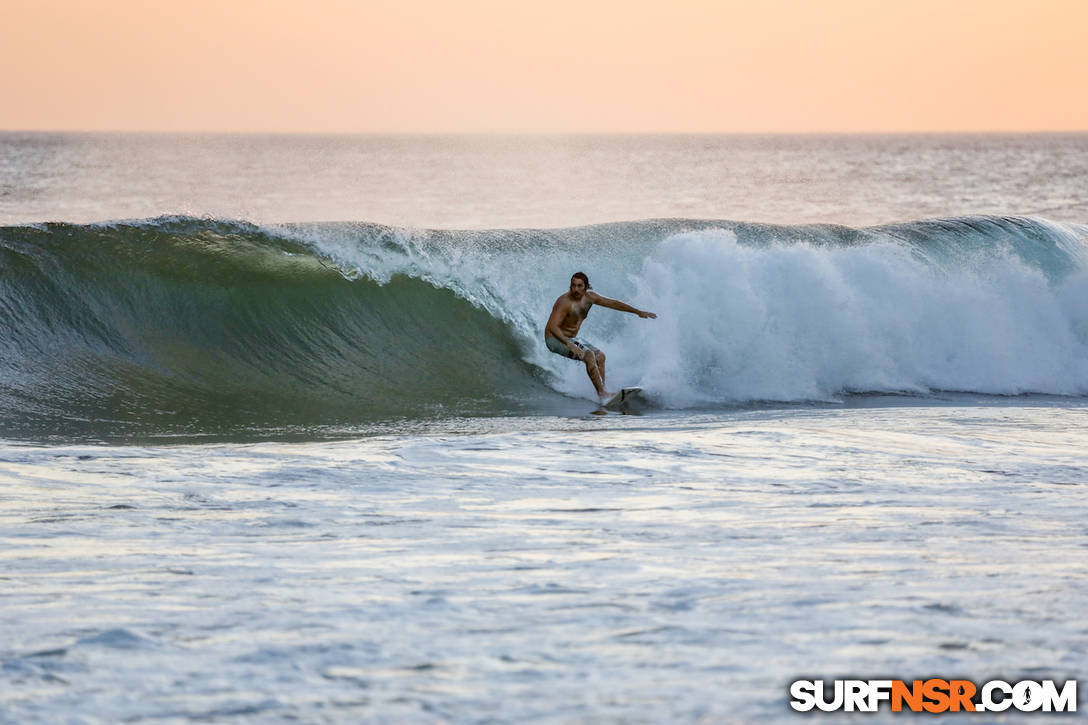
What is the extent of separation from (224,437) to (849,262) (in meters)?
7.73

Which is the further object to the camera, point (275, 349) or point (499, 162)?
point (499, 162)

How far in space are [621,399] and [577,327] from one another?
0.81 meters

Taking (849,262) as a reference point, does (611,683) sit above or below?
below

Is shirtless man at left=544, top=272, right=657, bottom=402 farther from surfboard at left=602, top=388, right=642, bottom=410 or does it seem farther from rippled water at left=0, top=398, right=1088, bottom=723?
rippled water at left=0, top=398, right=1088, bottom=723

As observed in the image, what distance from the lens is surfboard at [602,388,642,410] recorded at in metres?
10.0

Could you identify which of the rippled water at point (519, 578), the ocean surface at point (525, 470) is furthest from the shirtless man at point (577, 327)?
the rippled water at point (519, 578)

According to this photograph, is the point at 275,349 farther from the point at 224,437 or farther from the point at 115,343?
the point at 224,437

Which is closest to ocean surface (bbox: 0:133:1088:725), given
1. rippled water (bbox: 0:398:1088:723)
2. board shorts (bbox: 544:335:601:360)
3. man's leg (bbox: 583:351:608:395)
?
rippled water (bbox: 0:398:1088:723)

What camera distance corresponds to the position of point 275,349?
37.8 ft

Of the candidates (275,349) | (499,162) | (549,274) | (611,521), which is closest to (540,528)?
(611,521)

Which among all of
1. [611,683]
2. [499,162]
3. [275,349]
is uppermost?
[499,162]

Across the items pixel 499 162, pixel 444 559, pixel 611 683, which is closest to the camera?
pixel 611 683

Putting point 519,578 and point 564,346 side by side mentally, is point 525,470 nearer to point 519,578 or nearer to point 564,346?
point 519,578

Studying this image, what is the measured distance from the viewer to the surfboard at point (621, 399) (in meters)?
10.0
